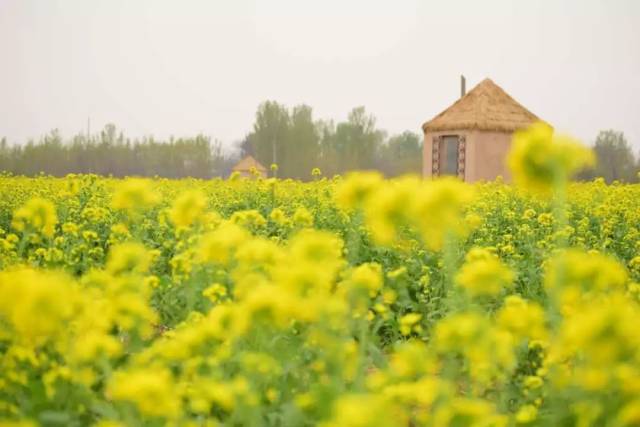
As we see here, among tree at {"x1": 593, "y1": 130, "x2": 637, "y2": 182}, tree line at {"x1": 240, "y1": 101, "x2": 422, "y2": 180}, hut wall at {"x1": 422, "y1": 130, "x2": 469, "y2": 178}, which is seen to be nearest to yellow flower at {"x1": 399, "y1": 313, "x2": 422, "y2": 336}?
hut wall at {"x1": 422, "y1": 130, "x2": 469, "y2": 178}

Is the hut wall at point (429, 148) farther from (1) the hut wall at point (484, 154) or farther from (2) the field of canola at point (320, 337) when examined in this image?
(2) the field of canola at point (320, 337)

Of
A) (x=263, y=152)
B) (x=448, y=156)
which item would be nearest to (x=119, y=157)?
(x=263, y=152)

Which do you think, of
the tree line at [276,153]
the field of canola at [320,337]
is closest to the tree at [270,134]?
the tree line at [276,153]

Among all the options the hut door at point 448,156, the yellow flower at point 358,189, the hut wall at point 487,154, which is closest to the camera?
the yellow flower at point 358,189

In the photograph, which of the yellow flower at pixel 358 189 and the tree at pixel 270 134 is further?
the tree at pixel 270 134

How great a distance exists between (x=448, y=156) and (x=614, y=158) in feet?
48.2

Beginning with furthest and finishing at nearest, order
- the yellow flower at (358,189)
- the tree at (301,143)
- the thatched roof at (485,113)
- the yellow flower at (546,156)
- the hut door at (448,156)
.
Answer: the tree at (301,143) < the hut door at (448,156) < the thatched roof at (485,113) < the yellow flower at (358,189) < the yellow flower at (546,156)

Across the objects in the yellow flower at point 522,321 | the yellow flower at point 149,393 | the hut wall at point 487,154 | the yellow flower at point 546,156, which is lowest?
the yellow flower at point 149,393

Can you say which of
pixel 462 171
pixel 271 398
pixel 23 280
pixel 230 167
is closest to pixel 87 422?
pixel 271 398

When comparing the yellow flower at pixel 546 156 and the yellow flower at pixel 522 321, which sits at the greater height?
the yellow flower at pixel 546 156

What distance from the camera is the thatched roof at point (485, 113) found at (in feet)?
A: 55.5

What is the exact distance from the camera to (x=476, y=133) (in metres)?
16.8

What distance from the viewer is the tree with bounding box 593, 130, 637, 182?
1064 inches

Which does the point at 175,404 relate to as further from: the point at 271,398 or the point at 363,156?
the point at 363,156
